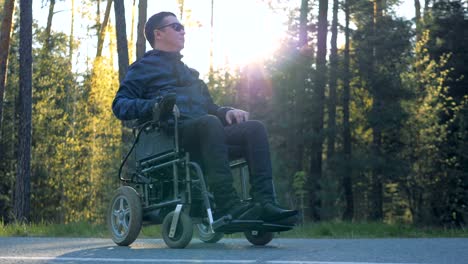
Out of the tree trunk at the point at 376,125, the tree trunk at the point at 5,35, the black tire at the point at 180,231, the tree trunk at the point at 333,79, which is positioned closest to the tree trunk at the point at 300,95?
the tree trunk at the point at 333,79

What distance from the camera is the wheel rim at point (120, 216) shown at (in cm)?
579

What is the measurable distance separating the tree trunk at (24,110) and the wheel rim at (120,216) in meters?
13.2

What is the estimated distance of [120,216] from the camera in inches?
231

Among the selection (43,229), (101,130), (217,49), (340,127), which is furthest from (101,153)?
(43,229)

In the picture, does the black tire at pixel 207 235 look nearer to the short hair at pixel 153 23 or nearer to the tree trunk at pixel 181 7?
the short hair at pixel 153 23

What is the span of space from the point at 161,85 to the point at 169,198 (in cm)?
80

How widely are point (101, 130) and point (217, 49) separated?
6.32 meters

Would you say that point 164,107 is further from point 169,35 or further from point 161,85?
point 169,35

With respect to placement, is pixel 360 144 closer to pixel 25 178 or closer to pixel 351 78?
pixel 351 78

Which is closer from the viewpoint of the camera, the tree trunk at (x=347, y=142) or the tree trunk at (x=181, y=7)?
the tree trunk at (x=347, y=142)

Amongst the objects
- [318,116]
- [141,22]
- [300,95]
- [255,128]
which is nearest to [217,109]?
[255,128]

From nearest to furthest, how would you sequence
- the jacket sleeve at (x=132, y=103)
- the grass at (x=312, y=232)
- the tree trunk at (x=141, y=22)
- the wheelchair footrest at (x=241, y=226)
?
the wheelchair footrest at (x=241, y=226) < the jacket sleeve at (x=132, y=103) < the grass at (x=312, y=232) < the tree trunk at (x=141, y=22)

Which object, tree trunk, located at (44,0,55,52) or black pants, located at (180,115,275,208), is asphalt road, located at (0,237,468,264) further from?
tree trunk, located at (44,0,55,52)

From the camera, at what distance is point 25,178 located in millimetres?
21078
